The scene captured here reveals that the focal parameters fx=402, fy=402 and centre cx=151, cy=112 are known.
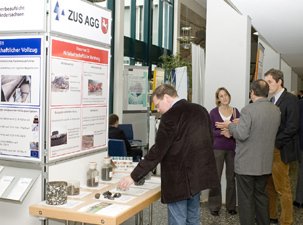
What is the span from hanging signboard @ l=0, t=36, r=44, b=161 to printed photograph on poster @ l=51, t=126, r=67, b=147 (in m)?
0.09

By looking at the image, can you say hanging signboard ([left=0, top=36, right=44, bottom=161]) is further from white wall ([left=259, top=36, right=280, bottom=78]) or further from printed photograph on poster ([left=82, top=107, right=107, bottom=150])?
white wall ([left=259, top=36, right=280, bottom=78])

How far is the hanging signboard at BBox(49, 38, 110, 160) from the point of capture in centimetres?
269

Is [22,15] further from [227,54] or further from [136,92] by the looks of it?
[136,92]

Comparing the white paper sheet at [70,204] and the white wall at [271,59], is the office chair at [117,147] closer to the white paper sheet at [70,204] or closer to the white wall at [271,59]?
the white paper sheet at [70,204]

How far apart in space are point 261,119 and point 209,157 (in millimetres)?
989

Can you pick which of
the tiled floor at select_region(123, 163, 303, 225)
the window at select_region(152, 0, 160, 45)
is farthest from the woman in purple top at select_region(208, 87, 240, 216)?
the window at select_region(152, 0, 160, 45)

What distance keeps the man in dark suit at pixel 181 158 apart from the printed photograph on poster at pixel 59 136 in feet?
1.63

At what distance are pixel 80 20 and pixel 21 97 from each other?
717 mm

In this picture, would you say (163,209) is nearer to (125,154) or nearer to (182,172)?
(125,154)

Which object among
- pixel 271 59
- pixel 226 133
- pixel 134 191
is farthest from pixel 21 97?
pixel 271 59

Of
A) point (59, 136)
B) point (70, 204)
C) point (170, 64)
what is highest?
point (170, 64)

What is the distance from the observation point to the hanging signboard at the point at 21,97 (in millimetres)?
2635

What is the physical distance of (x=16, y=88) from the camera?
8.94 ft

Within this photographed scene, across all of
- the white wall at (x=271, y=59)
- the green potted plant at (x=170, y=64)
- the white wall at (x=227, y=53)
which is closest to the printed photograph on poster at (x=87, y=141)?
the white wall at (x=227, y=53)
